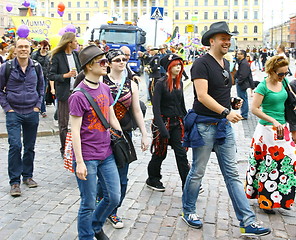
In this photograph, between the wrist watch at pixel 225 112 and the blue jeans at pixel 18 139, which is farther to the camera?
the blue jeans at pixel 18 139

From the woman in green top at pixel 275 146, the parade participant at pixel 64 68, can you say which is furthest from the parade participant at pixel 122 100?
the parade participant at pixel 64 68

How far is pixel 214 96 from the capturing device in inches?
162

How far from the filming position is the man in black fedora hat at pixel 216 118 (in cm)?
405

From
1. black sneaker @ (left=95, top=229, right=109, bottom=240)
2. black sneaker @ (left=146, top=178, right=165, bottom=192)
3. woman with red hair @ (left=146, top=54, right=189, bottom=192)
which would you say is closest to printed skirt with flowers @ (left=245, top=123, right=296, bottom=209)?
woman with red hair @ (left=146, top=54, right=189, bottom=192)

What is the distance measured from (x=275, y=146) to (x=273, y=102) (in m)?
0.50

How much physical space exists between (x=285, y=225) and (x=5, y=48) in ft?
27.8

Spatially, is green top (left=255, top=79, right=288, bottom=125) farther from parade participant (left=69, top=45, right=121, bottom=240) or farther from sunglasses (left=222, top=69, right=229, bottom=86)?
parade participant (left=69, top=45, right=121, bottom=240)

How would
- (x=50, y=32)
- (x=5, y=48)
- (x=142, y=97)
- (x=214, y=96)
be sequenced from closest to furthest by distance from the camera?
(x=214, y=96)
(x=5, y=48)
(x=142, y=97)
(x=50, y=32)

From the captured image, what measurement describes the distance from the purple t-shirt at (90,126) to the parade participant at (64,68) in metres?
2.99

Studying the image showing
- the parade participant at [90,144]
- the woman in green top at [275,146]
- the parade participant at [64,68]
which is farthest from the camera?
the parade participant at [64,68]

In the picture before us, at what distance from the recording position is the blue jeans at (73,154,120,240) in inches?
144

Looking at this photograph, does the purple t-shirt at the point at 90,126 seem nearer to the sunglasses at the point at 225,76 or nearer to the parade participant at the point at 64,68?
the sunglasses at the point at 225,76

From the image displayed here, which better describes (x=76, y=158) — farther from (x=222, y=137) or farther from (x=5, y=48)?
(x=5, y=48)

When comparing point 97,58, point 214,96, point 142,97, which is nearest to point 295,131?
point 214,96
